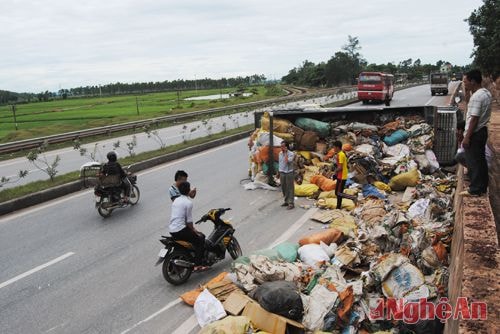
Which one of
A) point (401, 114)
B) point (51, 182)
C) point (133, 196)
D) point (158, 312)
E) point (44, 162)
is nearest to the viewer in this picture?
point (158, 312)

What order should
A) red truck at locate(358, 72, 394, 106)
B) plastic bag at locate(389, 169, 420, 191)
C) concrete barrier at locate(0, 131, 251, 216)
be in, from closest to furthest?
concrete barrier at locate(0, 131, 251, 216) → plastic bag at locate(389, 169, 420, 191) → red truck at locate(358, 72, 394, 106)

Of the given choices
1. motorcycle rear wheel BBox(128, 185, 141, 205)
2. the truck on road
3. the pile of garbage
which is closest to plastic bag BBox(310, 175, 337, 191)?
the pile of garbage

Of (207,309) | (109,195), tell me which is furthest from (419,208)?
(109,195)

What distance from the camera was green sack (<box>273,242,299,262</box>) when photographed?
6.48 meters

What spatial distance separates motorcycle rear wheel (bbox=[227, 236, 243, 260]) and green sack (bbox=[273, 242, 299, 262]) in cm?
67

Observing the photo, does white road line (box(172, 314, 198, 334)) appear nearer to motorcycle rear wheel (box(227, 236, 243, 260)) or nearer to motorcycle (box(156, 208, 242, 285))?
motorcycle (box(156, 208, 242, 285))

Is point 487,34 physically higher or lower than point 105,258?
higher

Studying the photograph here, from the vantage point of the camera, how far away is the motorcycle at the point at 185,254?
6156mm

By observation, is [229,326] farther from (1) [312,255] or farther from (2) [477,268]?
(2) [477,268]

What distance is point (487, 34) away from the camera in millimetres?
35156

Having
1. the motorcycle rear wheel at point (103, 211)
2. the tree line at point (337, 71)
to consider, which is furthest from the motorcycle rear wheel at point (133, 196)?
the tree line at point (337, 71)

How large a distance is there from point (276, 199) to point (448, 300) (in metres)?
6.19

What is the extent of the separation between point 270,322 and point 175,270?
2.13 metres

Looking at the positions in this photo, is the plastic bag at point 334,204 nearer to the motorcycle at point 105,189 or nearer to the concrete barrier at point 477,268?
the concrete barrier at point 477,268
